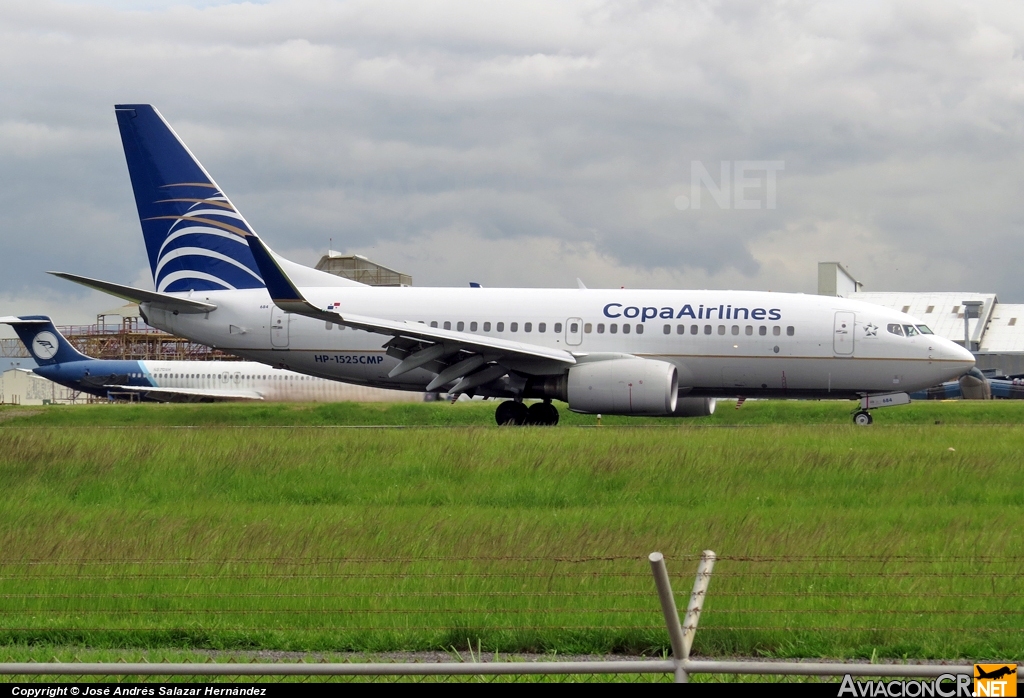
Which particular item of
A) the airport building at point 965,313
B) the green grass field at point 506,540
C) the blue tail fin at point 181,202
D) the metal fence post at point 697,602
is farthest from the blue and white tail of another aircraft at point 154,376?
the metal fence post at point 697,602

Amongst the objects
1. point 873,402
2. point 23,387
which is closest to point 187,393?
point 873,402

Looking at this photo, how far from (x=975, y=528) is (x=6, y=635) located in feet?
32.0

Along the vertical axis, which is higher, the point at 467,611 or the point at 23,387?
the point at 467,611

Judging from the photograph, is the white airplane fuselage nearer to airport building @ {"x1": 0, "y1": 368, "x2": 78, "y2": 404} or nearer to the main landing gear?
the main landing gear

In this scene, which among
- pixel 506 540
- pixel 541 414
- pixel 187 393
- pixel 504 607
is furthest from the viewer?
pixel 187 393

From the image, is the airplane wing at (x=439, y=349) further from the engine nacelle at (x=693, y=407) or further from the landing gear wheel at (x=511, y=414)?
the engine nacelle at (x=693, y=407)

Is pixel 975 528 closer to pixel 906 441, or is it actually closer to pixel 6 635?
pixel 906 441

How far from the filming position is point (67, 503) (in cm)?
1548

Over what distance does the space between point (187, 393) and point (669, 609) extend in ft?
196

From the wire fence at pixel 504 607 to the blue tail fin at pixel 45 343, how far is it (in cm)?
5569

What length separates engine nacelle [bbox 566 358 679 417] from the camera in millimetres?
24906

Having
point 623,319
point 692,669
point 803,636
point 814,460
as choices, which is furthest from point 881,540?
point 623,319

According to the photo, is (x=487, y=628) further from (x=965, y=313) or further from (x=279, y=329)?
(x=965, y=313)

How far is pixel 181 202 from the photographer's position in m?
30.8
